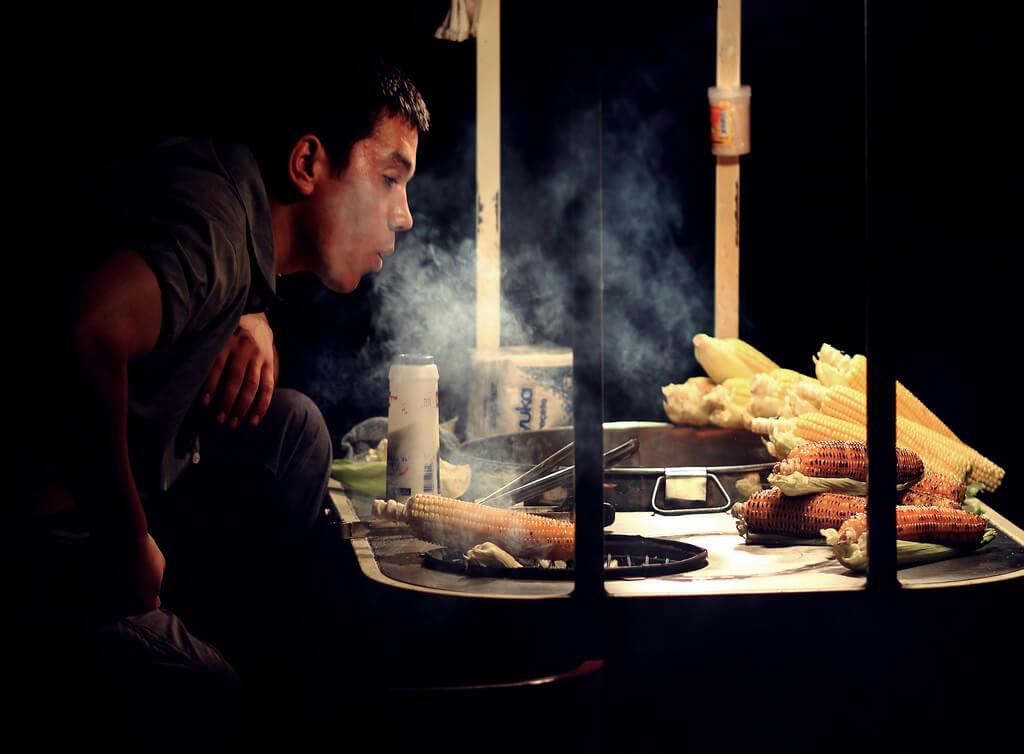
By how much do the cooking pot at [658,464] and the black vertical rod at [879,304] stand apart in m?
1.06

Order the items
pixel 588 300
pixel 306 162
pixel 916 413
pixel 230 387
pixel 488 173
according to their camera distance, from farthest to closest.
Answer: pixel 488 173 → pixel 916 413 → pixel 306 162 → pixel 230 387 → pixel 588 300

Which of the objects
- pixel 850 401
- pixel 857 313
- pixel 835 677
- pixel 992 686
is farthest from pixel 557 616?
pixel 857 313

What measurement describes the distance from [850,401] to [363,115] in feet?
5.08

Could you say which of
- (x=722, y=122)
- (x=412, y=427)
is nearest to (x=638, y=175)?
(x=722, y=122)

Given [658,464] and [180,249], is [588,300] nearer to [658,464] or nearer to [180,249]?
[180,249]

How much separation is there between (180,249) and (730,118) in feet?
8.35

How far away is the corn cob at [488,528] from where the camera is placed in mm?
2061

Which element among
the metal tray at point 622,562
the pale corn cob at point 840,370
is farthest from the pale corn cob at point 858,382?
the metal tray at point 622,562

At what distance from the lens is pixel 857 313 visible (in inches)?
144

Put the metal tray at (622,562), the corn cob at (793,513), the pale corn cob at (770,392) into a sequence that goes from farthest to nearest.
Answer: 1. the pale corn cob at (770,392)
2. the corn cob at (793,513)
3. the metal tray at (622,562)

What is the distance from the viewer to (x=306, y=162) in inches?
100

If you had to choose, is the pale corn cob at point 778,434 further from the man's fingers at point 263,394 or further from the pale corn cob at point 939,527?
the man's fingers at point 263,394

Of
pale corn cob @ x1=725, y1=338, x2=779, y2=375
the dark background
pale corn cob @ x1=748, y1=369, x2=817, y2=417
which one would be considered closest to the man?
the dark background

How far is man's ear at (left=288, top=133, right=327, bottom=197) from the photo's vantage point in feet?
8.26
